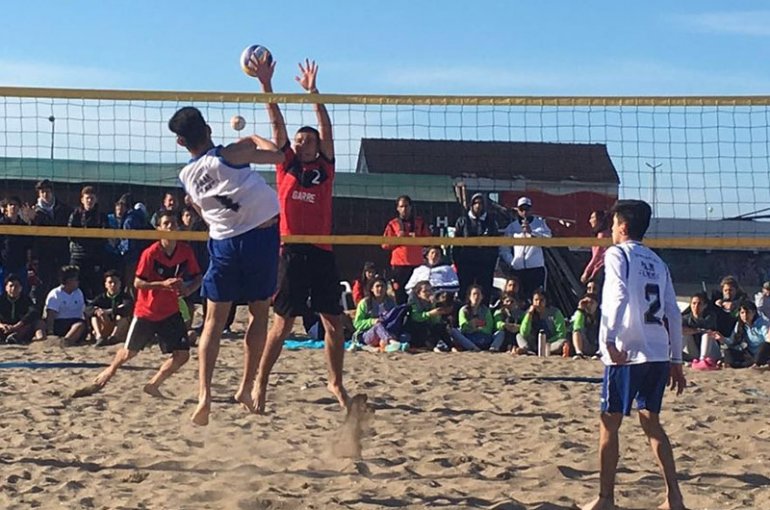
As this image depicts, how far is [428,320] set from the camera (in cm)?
1210

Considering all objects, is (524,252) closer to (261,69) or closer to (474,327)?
(474,327)

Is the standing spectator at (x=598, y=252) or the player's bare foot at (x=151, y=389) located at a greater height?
the standing spectator at (x=598, y=252)

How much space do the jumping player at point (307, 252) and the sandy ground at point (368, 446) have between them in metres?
0.48

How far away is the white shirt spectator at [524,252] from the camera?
39.8 ft

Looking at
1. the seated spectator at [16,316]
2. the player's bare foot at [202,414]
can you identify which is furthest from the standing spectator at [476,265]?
the player's bare foot at [202,414]

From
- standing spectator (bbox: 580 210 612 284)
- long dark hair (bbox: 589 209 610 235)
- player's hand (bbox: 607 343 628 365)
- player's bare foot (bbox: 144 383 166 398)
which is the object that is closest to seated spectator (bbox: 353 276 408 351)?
standing spectator (bbox: 580 210 612 284)

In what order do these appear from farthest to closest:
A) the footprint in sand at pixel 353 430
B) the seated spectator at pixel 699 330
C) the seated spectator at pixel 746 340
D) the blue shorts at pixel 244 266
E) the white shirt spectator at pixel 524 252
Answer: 1. the white shirt spectator at pixel 524 252
2. the seated spectator at pixel 699 330
3. the seated spectator at pixel 746 340
4. the footprint in sand at pixel 353 430
5. the blue shorts at pixel 244 266

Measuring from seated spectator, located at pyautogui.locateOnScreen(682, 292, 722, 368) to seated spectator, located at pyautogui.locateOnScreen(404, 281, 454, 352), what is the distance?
234 cm

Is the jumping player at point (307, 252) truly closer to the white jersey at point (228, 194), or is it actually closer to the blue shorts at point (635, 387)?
the white jersey at point (228, 194)

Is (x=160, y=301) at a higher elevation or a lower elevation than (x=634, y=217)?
lower

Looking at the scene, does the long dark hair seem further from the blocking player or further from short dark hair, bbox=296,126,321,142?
short dark hair, bbox=296,126,321,142

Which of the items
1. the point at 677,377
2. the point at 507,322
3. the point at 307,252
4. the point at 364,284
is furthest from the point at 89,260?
the point at 677,377

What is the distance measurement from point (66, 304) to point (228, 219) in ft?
21.9

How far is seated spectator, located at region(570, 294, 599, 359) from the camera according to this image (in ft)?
38.7
